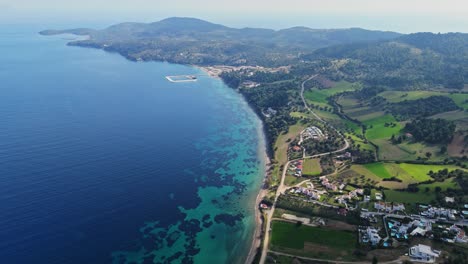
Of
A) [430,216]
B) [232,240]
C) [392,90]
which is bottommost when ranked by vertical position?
[232,240]

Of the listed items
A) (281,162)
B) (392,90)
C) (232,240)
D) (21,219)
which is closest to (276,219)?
(232,240)

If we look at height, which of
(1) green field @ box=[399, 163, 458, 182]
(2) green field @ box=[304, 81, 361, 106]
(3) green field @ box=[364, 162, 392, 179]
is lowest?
(3) green field @ box=[364, 162, 392, 179]

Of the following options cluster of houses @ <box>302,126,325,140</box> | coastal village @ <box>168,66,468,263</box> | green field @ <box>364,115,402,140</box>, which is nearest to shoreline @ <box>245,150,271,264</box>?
coastal village @ <box>168,66,468,263</box>

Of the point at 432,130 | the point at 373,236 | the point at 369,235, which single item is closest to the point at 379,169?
the point at 432,130

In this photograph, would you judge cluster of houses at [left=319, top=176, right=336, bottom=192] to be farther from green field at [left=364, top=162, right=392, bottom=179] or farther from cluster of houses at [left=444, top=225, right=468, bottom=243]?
cluster of houses at [left=444, top=225, right=468, bottom=243]

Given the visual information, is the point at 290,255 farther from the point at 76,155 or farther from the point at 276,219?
the point at 76,155

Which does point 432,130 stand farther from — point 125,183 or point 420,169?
point 125,183

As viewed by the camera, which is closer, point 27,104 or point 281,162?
point 281,162
